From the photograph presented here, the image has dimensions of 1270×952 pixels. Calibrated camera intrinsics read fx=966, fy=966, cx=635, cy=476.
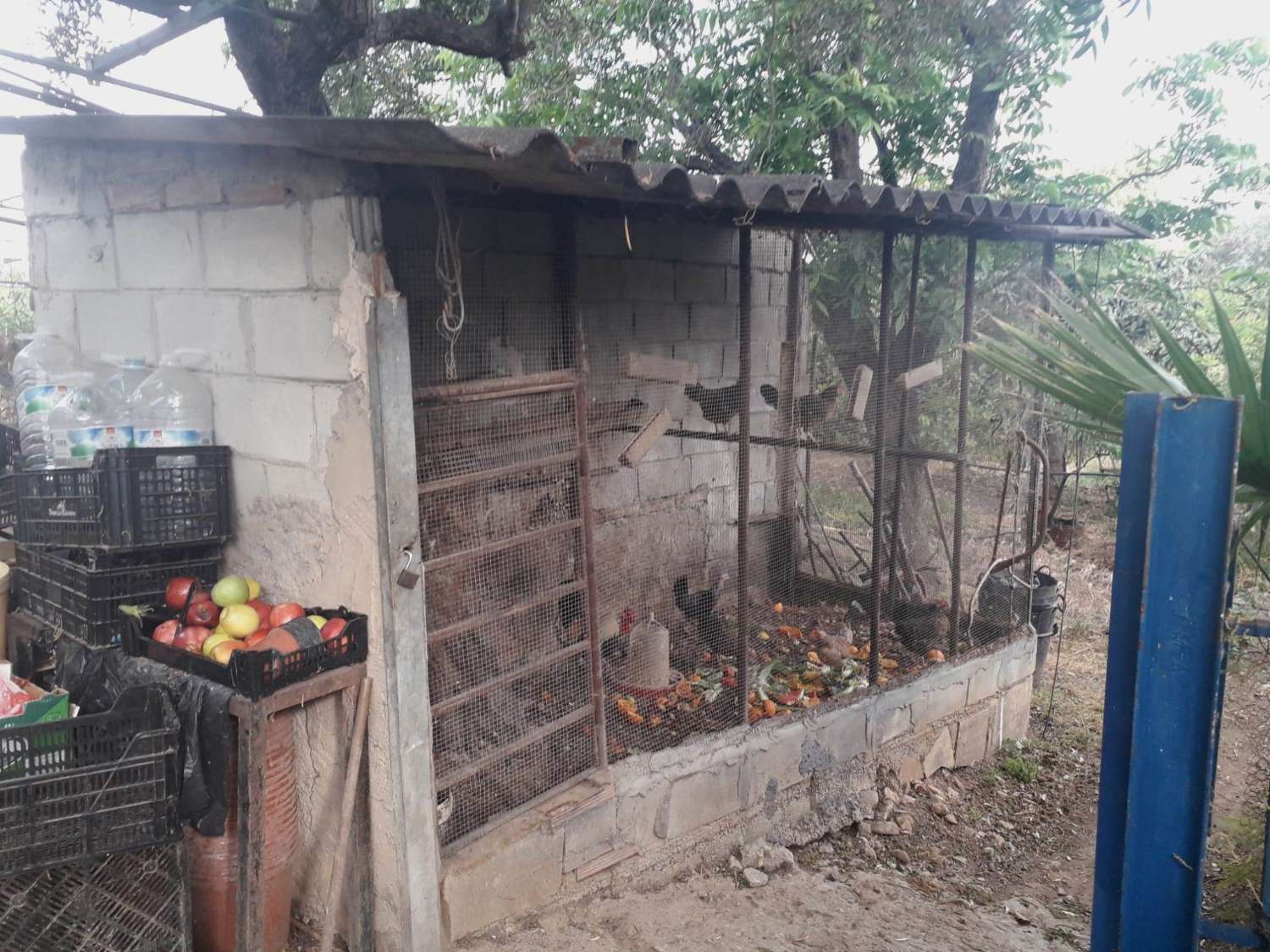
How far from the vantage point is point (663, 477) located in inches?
222

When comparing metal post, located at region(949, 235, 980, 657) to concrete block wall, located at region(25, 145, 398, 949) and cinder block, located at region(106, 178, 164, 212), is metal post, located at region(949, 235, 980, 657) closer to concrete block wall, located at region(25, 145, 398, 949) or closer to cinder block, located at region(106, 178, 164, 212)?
concrete block wall, located at region(25, 145, 398, 949)

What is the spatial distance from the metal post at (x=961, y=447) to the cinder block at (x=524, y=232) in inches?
88.1

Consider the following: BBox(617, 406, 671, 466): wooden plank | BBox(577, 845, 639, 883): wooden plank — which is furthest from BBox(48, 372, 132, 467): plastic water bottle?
BBox(577, 845, 639, 883): wooden plank

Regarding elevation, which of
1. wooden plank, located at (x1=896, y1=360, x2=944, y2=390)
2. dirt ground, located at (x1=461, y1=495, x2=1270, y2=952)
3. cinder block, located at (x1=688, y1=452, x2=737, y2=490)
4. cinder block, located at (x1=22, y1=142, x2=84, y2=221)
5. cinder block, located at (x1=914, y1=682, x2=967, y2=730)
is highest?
cinder block, located at (x1=22, y1=142, x2=84, y2=221)

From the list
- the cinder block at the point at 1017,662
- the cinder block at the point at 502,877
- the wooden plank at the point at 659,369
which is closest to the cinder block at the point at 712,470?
the wooden plank at the point at 659,369

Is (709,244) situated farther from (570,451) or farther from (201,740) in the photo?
(201,740)

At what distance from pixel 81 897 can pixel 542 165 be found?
8.17 feet

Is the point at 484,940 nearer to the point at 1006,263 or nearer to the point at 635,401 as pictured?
the point at 635,401

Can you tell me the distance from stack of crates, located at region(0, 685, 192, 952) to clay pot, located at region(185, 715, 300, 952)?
161mm

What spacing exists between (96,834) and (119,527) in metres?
1.03

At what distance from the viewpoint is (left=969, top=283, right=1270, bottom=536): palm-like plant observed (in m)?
2.08

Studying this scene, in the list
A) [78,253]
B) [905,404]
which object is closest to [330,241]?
[78,253]

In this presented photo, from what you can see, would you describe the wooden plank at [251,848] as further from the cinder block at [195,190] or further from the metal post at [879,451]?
the metal post at [879,451]

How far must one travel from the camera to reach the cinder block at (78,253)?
393 centimetres
